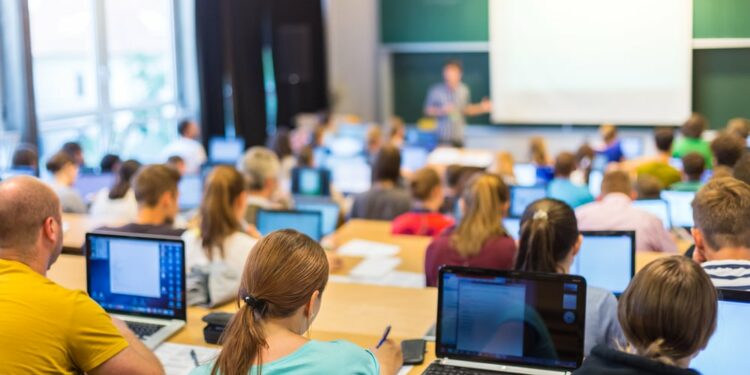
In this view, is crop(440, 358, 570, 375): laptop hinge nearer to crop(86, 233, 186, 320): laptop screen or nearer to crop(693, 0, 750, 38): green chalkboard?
crop(86, 233, 186, 320): laptop screen

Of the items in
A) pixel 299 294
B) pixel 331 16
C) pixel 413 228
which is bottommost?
pixel 413 228

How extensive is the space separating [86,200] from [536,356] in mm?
5296

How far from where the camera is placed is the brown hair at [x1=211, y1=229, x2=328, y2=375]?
2389 mm

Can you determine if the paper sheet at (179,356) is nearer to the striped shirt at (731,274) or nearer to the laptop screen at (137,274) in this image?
the laptop screen at (137,274)

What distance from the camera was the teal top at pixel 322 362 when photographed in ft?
7.80

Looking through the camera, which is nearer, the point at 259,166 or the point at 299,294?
the point at 299,294

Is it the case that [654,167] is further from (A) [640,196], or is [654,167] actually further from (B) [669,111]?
(B) [669,111]

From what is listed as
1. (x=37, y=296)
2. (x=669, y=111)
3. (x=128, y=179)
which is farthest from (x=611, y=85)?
(x=37, y=296)

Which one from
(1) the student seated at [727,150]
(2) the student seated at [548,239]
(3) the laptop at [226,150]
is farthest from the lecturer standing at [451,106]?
(2) the student seated at [548,239]

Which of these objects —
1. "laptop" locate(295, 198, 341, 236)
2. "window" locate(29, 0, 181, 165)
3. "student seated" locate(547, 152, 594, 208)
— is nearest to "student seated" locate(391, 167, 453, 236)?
"laptop" locate(295, 198, 341, 236)

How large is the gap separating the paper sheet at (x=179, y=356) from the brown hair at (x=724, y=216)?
5.71 feet

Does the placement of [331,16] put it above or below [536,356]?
above

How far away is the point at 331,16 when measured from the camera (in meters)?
13.6

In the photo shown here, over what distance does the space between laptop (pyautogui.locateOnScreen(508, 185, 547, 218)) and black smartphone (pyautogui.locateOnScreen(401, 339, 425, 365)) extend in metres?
3.01
